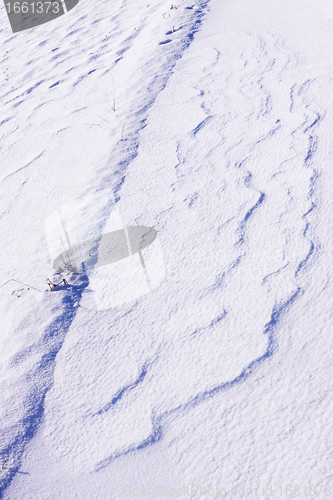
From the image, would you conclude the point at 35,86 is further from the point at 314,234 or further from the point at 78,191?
the point at 314,234

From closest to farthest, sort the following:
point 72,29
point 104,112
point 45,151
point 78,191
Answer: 1. point 78,191
2. point 45,151
3. point 104,112
4. point 72,29

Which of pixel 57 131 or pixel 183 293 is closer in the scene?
pixel 183 293

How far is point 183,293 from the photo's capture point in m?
1.25

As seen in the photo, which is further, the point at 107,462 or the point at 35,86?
the point at 35,86

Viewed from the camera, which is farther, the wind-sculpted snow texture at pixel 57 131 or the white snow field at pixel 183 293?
the wind-sculpted snow texture at pixel 57 131

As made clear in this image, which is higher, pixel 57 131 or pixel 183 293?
pixel 57 131

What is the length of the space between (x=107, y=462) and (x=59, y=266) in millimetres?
812

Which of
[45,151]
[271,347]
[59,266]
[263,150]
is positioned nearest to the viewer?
[271,347]

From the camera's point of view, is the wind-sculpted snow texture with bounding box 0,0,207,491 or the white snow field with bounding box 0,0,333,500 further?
the wind-sculpted snow texture with bounding box 0,0,207,491

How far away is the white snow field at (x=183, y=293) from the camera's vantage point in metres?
0.89

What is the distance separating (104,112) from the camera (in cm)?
248

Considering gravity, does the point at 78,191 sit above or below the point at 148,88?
below

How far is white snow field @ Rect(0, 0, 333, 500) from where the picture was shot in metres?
0.89

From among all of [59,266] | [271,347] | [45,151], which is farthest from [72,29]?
[271,347]
